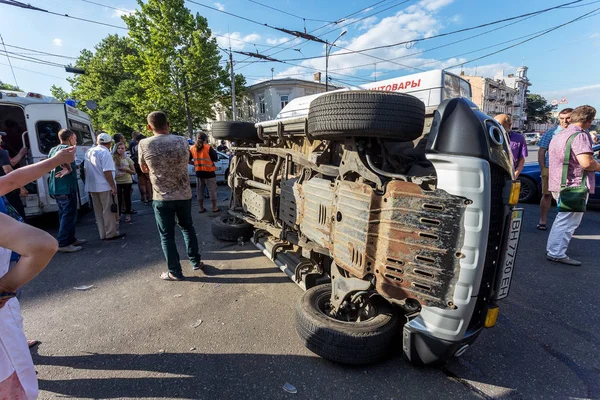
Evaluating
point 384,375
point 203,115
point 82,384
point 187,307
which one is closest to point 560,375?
point 384,375

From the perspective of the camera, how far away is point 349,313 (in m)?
2.25

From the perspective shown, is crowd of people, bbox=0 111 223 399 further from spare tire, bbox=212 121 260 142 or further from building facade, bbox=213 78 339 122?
building facade, bbox=213 78 339 122

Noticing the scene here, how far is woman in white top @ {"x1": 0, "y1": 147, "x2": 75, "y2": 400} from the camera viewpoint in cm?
97

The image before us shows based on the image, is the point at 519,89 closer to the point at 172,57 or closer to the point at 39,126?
the point at 172,57

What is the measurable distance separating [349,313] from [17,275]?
1954mm

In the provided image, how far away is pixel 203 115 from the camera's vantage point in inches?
1045

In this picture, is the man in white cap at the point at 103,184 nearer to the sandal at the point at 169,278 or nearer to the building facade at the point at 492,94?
the sandal at the point at 169,278

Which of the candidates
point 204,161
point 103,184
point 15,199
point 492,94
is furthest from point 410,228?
point 492,94

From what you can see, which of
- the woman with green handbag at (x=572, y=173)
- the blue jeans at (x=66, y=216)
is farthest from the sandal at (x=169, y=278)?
the woman with green handbag at (x=572, y=173)

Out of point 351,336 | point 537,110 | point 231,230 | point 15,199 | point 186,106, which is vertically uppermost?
point 537,110

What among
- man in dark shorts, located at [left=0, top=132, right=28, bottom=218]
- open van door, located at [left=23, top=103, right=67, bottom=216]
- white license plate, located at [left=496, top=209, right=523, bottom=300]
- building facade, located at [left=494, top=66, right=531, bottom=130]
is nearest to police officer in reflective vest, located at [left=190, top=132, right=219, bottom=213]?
open van door, located at [left=23, top=103, right=67, bottom=216]

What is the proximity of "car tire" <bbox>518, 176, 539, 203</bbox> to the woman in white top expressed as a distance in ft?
28.5

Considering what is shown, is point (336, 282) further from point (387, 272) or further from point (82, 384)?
point (82, 384)

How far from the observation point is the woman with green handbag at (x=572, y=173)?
11.1 ft
